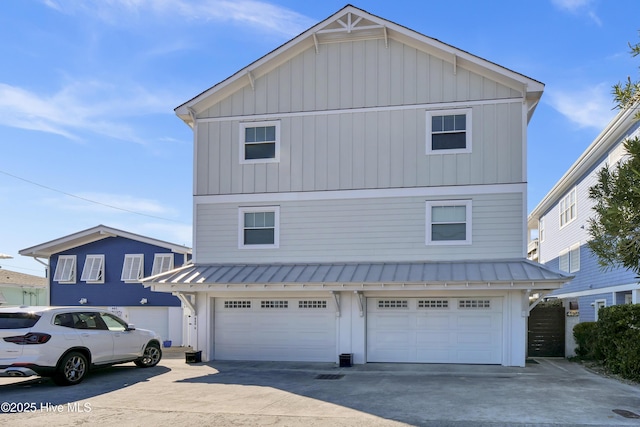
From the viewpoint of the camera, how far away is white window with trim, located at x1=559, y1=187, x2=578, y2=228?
77.3ft

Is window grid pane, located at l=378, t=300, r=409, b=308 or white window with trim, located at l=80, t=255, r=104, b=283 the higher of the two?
white window with trim, located at l=80, t=255, r=104, b=283

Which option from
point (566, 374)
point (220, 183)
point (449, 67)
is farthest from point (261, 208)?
point (566, 374)

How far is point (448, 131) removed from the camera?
50.0ft

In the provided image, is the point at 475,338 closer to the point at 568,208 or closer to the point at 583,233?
the point at 583,233

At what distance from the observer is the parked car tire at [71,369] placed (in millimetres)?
11039

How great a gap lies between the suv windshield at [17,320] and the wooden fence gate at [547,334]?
538 inches

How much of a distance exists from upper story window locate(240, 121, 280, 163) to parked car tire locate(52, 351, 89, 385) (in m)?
7.27

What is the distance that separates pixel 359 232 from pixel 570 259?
13520 millimetres

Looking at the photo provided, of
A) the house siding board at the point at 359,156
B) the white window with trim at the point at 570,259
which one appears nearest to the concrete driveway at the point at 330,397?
the house siding board at the point at 359,156

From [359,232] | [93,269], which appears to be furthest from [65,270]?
[359,232]

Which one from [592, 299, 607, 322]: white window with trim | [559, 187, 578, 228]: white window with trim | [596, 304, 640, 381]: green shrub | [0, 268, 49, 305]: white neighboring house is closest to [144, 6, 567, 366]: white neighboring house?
[596, 304, 640, 381]: green shrub

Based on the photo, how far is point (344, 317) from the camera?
49.9 feet

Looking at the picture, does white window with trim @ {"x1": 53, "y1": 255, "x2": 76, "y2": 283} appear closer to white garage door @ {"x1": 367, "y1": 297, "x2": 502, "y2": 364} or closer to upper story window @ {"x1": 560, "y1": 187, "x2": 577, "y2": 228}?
white garage door @ {"x1": 367, "y1": 297, "x2": 502, "y2": 364}

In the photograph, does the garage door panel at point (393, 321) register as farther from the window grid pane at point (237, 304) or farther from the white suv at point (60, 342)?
the white suv at point (60, 342)
